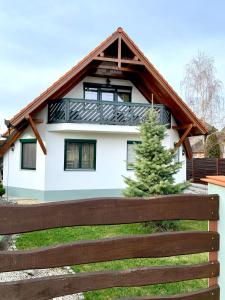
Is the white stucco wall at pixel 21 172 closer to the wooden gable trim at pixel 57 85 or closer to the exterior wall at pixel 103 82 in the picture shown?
the wooden gable trim at pixel 57 85

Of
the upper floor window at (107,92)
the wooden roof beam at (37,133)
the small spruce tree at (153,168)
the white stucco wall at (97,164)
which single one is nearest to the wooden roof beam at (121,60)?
the upper floor window at (107,92)

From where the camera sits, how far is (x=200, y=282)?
5184mm

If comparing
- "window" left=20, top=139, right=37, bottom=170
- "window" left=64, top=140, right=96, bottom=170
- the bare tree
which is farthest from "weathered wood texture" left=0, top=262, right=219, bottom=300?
the bare tree

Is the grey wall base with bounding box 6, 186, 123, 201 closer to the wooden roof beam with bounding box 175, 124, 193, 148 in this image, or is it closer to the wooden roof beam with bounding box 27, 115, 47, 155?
the wooden roof beam with bounding box 27, 115, 47, 155

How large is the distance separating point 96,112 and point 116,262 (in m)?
9.52

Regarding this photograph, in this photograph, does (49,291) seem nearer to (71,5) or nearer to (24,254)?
(24,254)

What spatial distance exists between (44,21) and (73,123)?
5378 millimetres

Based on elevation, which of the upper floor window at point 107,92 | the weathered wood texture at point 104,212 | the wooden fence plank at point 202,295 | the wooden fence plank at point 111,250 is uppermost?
the upper floor window at point 107,92

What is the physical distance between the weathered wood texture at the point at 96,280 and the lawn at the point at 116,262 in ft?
7.60

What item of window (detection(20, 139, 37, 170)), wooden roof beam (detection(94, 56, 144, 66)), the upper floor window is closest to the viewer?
wooden roof beam (detection(94, 56, 144, 66))

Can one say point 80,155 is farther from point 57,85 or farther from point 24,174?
point 57,85

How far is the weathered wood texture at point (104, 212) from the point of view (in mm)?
2115

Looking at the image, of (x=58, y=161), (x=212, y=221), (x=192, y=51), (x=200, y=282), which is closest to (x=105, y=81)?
(x=58, y=161)

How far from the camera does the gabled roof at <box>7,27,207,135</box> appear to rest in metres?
13.9
